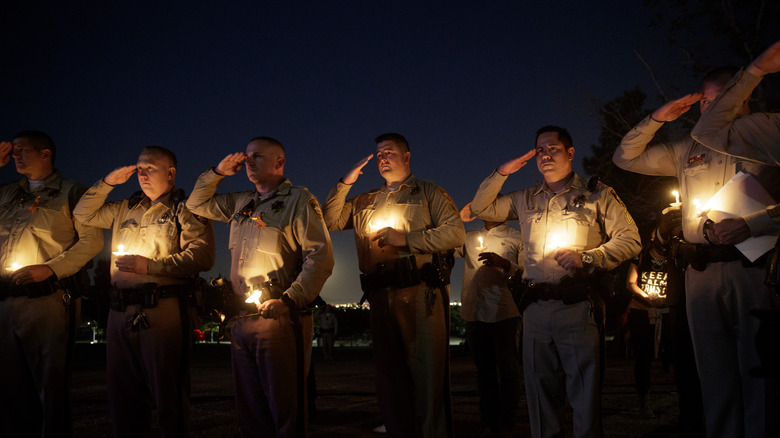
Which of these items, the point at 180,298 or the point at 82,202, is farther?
the point at 82,202

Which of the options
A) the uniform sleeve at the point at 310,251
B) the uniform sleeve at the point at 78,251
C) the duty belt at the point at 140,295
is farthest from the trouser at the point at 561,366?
the uniform sleeve at the point at 78,251

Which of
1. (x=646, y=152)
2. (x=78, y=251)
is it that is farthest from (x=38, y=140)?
(x=646, y=152)

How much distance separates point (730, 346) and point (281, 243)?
337cm

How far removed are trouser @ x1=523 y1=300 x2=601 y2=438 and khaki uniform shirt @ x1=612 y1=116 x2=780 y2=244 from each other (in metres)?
1.01

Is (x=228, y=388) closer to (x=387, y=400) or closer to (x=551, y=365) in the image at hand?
(x=387, y=400)

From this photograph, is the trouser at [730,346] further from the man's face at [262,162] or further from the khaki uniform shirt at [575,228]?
the man's face at [262,162]

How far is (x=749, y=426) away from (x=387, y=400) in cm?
259

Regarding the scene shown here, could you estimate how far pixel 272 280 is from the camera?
14.5 ft

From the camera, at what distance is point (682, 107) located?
4.15 m

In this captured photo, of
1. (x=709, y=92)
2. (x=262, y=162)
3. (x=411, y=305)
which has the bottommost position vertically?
(x=411, y=305)

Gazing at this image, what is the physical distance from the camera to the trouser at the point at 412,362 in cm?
459

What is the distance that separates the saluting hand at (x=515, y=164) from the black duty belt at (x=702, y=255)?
1387 millimetres

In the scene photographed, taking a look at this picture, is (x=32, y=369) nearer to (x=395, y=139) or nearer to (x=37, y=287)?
(x=37, y=287)

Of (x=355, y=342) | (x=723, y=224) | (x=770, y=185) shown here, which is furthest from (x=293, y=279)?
(x=355, y=342)
